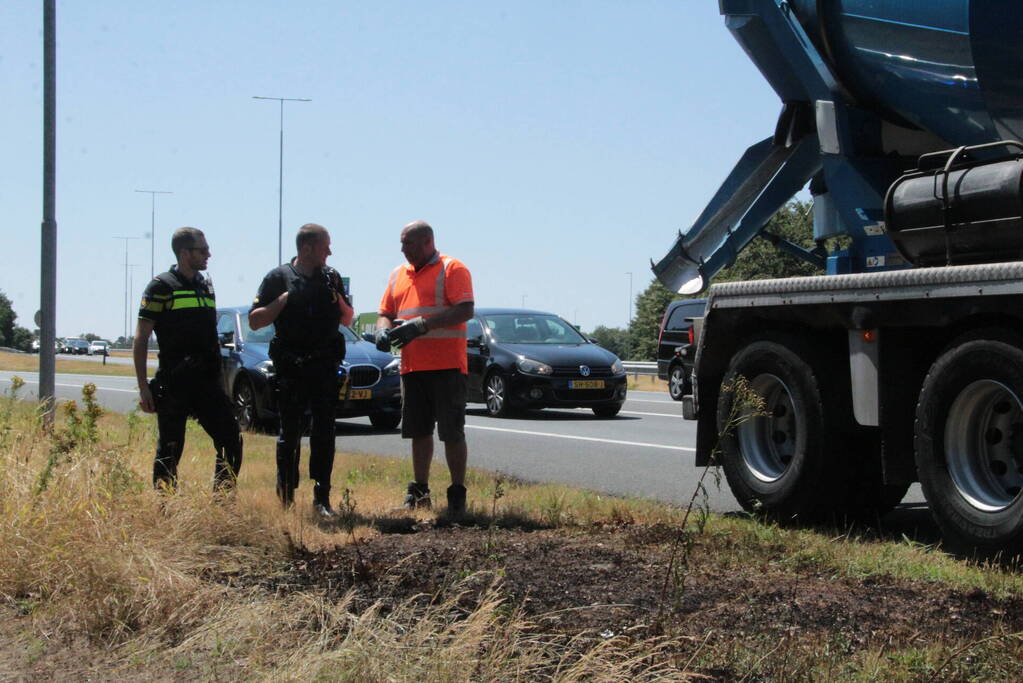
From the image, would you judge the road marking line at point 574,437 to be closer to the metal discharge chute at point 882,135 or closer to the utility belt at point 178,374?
the metal discharge chute at point 882,135

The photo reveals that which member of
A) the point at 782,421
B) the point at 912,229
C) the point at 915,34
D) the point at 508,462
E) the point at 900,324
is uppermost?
the point at 915,34

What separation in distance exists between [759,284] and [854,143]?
141cm

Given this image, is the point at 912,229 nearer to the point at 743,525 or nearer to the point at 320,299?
the point at 743,525

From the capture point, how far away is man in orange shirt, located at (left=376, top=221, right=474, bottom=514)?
7.57 m

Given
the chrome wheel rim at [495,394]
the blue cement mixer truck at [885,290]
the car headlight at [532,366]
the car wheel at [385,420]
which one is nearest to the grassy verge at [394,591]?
the blue cement mixer truck at [885,290]

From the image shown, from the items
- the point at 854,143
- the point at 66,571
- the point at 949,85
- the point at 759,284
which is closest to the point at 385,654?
the point at 66,571

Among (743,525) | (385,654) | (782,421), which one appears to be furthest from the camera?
(782,421)

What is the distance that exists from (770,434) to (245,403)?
9.41 metres

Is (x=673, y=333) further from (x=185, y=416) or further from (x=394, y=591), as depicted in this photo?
(x=394, y=591)

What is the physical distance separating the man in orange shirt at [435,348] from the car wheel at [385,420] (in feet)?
27.5

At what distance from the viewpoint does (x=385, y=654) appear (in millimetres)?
3760

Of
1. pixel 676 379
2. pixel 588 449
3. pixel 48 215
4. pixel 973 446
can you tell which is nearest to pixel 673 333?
pixel 676 379

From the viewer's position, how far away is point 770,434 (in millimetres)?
7742

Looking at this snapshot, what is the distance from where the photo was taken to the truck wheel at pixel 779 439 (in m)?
7.14
